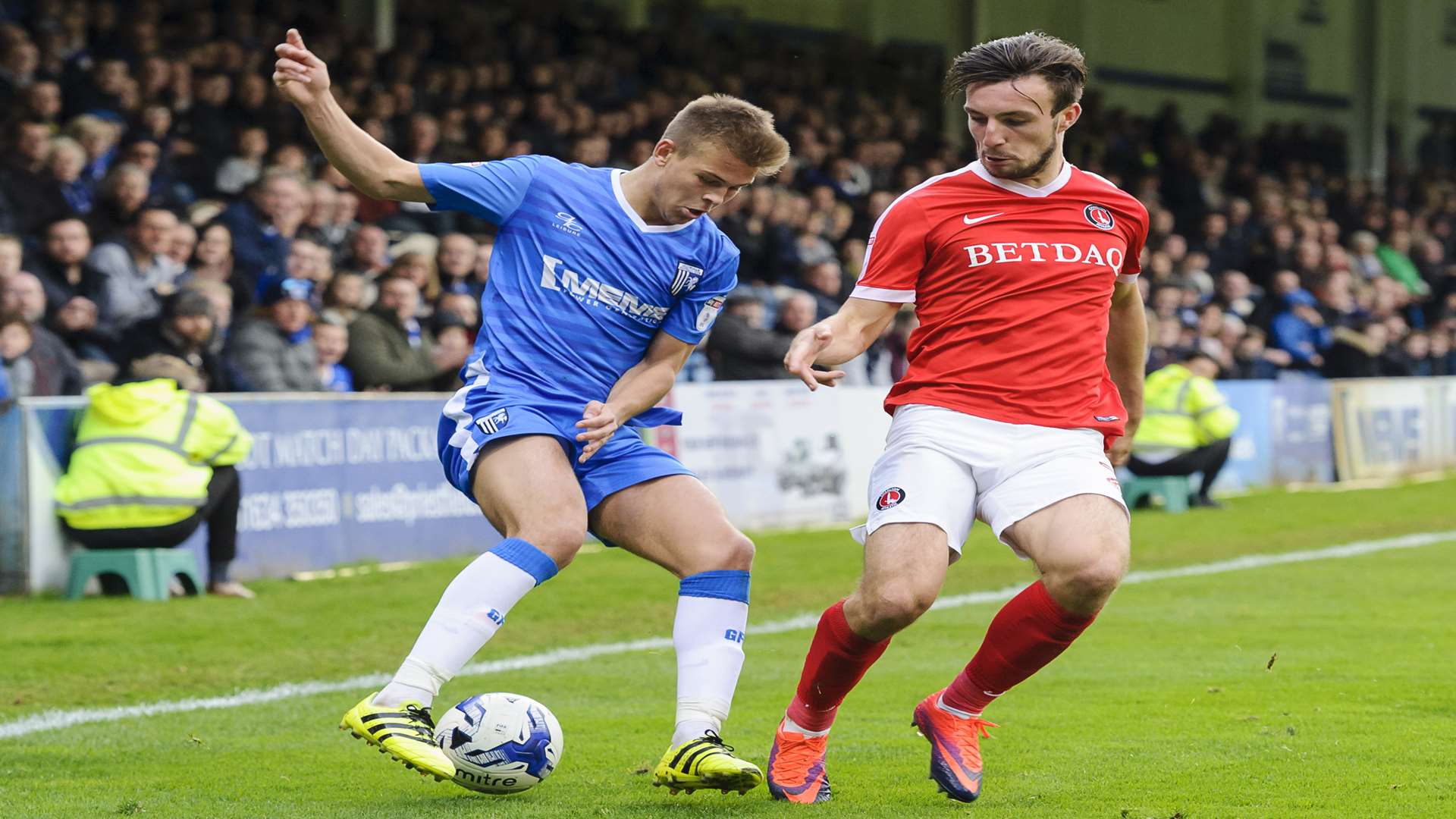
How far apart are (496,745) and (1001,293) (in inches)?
71.9

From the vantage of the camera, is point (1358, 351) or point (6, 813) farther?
point (1358, 351)

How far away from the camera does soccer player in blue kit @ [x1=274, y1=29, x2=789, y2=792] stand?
4.98m

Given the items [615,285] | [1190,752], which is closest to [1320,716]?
[1190,752]

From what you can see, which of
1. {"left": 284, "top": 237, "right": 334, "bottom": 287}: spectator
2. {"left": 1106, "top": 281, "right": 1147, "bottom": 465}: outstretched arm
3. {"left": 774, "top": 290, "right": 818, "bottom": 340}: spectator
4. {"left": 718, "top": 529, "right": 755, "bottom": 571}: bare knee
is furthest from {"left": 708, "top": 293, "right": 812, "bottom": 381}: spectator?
{"left": 718, "top": 529, "right": 755, "bottom": 571}: bare knee

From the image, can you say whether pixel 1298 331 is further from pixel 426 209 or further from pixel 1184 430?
pixel 426 209

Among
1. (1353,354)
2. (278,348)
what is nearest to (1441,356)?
(1353,354)

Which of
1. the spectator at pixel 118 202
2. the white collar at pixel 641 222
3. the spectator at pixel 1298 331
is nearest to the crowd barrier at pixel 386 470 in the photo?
the spectator at pixel 118 202

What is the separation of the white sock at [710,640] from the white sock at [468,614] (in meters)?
0.40

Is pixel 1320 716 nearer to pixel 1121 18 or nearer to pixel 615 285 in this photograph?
pixel 615 285

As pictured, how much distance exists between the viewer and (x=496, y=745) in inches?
193

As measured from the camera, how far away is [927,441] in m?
5.19

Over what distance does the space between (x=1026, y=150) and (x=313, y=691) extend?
145 inches

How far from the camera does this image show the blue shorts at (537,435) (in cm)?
521

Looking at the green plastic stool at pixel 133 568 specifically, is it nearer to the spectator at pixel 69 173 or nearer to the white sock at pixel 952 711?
the spectator at pixel 69 173
